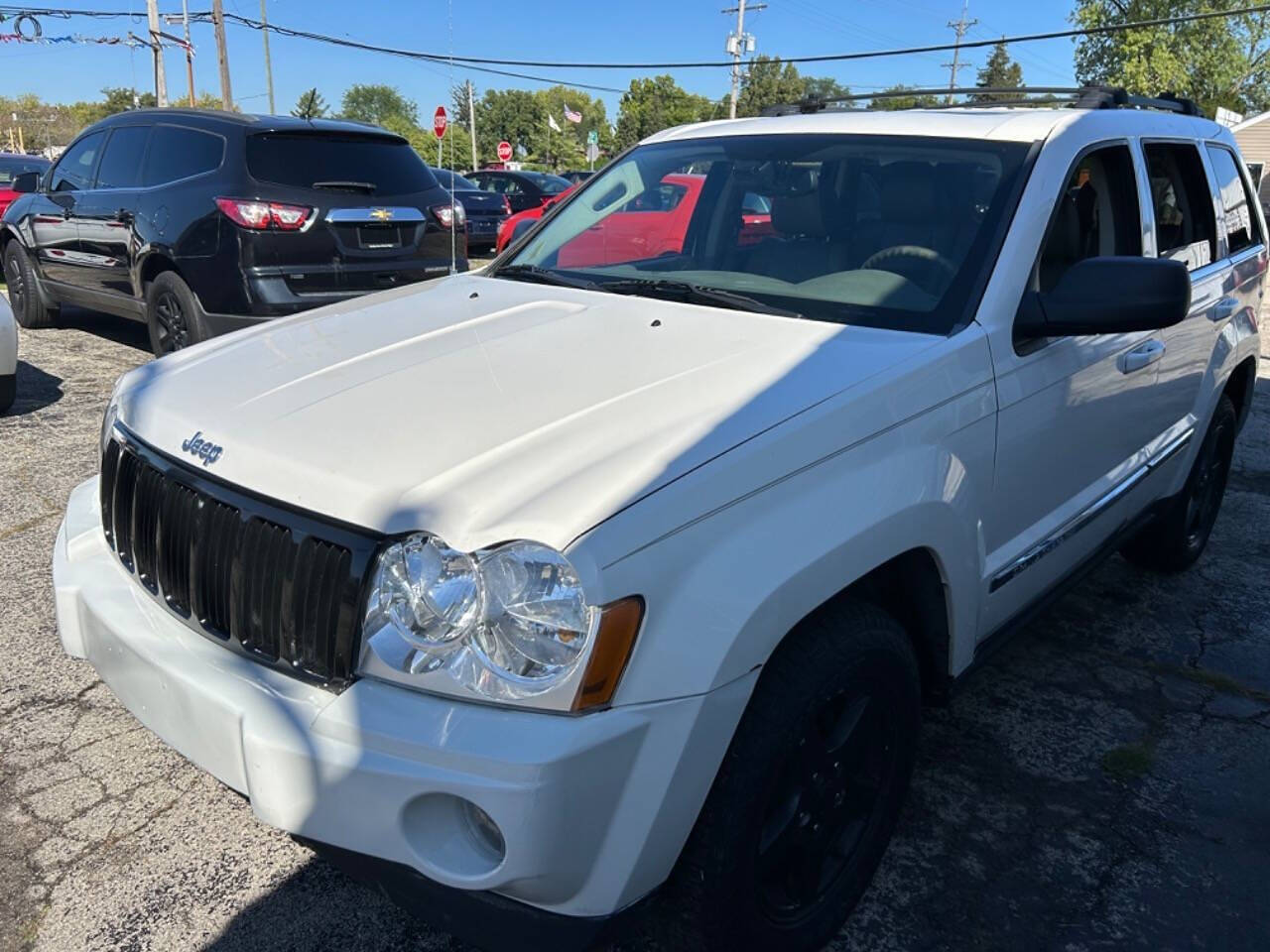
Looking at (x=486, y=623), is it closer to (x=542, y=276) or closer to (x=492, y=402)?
(x=492, y=402)

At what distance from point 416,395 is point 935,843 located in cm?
175

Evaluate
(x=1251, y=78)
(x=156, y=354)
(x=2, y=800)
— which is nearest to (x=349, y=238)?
(x=156, y=354)

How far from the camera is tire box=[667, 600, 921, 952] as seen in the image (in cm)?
181

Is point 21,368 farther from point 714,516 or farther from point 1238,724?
point 1238,724

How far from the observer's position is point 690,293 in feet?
9.06

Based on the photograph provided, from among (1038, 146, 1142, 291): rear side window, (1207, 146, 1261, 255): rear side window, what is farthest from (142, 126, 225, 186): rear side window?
(1207, 146, 1261, 255): rear side window

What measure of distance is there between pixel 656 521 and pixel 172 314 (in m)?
5.93

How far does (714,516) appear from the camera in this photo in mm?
1740

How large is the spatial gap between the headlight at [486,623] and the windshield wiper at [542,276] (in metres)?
1.46

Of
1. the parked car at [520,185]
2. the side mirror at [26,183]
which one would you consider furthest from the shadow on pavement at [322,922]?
the parked car at [520,185]

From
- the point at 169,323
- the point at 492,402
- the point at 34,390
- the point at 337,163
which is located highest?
the point at 337,163

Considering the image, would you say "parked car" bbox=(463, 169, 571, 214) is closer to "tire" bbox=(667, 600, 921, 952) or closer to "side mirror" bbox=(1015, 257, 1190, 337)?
"side mirror" bbox=(1015, 257, 1190, 337)

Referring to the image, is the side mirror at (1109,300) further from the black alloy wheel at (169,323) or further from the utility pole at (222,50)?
the utility pole at (222,50)

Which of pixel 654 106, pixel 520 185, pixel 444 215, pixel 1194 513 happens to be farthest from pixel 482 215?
pixel 654 106
